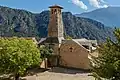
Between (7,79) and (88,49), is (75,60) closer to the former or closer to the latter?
(88,49)

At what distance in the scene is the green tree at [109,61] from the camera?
20311mm

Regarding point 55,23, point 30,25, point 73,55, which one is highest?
point 30,25

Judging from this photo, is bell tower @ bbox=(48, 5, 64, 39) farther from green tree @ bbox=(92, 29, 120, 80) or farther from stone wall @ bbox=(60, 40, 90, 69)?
green tree @ bbox=(92, 29, 120, 80)

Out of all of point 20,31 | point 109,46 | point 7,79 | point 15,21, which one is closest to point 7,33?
point 20,31

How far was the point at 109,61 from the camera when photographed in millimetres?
20984

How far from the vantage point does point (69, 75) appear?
4728 centimetres

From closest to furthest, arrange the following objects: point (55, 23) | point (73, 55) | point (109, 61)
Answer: point (109, 61) < point (73, 55) < point (55, 23)

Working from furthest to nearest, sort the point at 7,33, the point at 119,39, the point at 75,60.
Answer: the point at 7,33 → the point at 75,60 → the point at 119,39

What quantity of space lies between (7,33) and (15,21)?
2446cm

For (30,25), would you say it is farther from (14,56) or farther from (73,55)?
(14,56)

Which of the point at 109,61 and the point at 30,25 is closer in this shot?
the point at 109,61

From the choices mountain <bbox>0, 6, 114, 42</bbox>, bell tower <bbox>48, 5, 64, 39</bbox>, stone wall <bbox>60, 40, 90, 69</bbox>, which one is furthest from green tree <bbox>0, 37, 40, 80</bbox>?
mountain <bbox>0, 6, 114, 42</bbox>

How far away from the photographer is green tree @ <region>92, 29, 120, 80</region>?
20311 mm

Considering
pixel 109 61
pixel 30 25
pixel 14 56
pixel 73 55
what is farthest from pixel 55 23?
pixel 30 25
